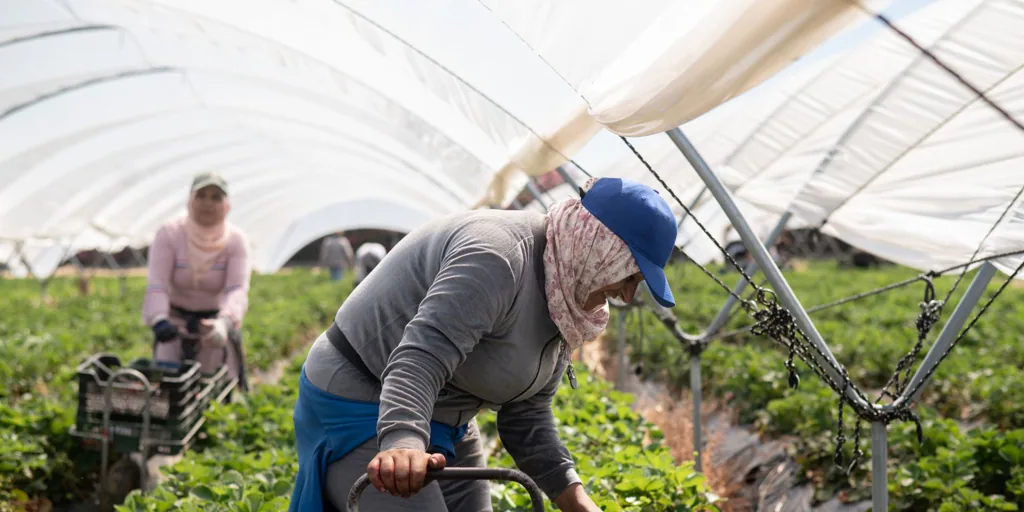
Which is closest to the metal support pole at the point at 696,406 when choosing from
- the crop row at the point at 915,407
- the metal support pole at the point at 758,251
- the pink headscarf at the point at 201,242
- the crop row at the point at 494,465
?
the crop row at the point at 494,465

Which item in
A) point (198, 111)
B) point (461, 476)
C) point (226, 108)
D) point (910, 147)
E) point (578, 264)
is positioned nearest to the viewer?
point (461, 476)

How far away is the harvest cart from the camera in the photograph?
4.44m

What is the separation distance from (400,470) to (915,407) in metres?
4.51

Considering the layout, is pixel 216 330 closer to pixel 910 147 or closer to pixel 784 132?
pixel 784 132

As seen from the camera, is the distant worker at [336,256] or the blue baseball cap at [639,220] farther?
the distant worker at [336,256]

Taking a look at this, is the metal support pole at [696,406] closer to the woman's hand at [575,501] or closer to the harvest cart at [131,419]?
the woman's hand at [575,501]

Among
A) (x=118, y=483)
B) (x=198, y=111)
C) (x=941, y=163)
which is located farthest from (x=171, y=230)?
(x=198, y=111)

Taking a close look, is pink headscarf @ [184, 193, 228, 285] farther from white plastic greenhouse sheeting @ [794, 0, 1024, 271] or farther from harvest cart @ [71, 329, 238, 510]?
white plastic greenhouse sheeting @ [794, 0, 1024, 271]

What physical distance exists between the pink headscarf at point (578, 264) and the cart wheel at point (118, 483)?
11.2ft

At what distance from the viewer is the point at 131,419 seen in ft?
14.8

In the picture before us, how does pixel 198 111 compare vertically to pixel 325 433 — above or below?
above

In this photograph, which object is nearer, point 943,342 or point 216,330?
point 943,342

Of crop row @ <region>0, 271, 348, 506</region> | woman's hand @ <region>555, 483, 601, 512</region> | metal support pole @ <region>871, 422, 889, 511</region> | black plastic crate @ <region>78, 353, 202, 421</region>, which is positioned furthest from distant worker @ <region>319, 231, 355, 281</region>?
woman's hand @ <region>555, 483, 601, 512</region>

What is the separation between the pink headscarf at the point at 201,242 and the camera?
4.89m
